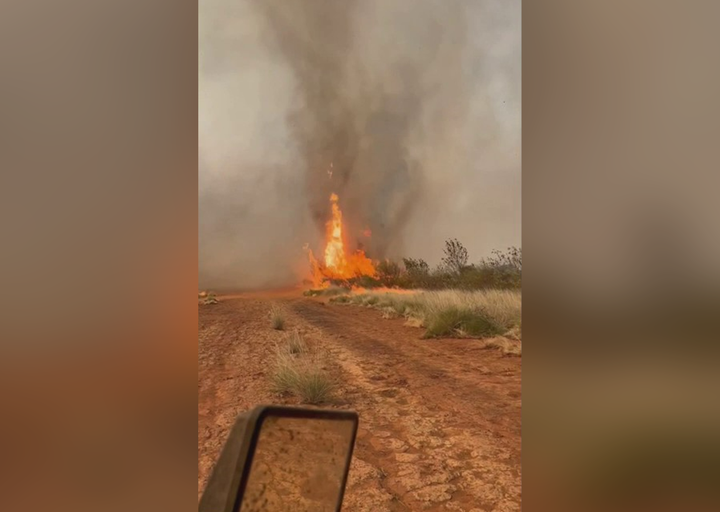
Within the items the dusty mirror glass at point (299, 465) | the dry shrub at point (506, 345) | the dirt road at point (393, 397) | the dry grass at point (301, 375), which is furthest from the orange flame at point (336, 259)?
the dusty mirror glass at point (299, 465)

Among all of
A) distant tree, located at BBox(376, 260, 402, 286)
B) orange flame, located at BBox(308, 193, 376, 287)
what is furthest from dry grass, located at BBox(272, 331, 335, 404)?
distant tree, located at BBox(376, 260, 402, 286)

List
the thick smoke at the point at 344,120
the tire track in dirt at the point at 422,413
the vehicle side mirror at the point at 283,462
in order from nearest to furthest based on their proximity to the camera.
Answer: the vehicle side mirror at the point at 283,462 < the tire track in dirt at the point at 422,413 < the thick smoke at the point at 344,120

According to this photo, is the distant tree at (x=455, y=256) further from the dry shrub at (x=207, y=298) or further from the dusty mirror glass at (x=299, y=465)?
the dusty mirror glass at (x=299, y=465)

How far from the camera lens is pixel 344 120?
3178 mm

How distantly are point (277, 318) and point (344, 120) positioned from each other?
1420 millimetres

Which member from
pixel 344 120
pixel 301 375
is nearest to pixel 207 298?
pixel 301 375

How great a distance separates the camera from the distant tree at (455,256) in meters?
3.23

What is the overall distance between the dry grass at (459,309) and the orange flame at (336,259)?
9.0 inches

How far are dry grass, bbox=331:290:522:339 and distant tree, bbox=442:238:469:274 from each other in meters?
0.19

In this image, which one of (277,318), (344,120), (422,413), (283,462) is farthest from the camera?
(277,318)

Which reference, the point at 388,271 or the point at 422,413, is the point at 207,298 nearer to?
the point at 388,271

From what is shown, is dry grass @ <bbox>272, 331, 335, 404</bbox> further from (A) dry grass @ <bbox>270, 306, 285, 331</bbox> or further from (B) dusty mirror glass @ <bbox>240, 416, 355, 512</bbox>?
(B) dusty mirror glass @ <bbox>240, 416, 355, 512</bbox>
